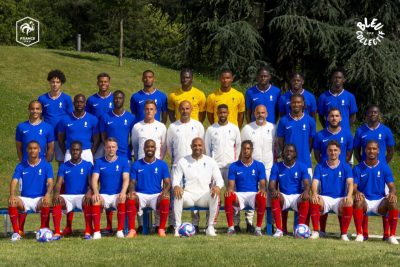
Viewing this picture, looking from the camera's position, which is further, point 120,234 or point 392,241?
point 392,241

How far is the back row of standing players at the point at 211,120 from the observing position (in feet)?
43.8

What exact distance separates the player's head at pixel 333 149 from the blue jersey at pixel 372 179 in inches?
17.9

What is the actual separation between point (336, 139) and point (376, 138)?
26.4 inches

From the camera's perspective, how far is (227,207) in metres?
13.0

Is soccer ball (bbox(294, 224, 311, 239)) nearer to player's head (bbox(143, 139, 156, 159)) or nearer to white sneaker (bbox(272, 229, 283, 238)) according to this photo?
white sneaker (bbox(272, 229, 283, 238))

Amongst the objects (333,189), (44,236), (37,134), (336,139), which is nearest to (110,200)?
(44,236)

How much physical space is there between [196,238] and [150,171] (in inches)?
54.3

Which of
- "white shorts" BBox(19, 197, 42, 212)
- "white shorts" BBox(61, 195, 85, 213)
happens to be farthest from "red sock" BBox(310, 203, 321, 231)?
"white shorts" BBox(19, 197, 42, 212)

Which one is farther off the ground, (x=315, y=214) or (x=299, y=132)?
(x=299, y=132)

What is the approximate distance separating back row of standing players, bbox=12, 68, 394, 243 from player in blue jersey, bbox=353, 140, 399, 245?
16.6 inches

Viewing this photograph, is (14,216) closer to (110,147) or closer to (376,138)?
(110,147)

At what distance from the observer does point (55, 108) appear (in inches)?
550

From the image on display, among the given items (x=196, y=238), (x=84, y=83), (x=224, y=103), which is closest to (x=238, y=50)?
(x=84, y=83)

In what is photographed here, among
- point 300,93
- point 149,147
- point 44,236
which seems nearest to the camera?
point 44,236
